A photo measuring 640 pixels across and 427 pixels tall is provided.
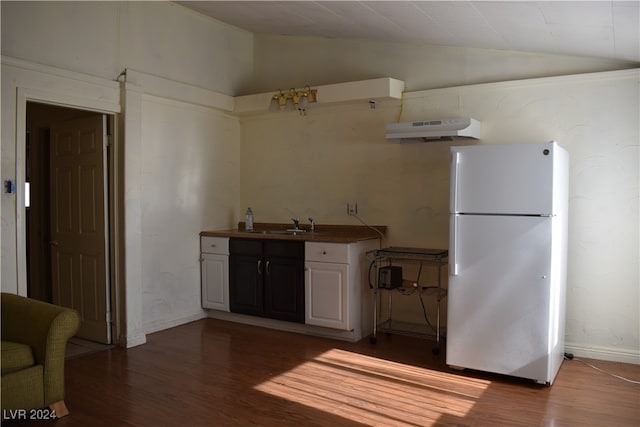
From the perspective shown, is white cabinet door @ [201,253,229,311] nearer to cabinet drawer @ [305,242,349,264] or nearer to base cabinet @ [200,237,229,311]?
base cabinet @ [200,237,229,311]

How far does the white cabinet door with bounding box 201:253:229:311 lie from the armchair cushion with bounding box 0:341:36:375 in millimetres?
2311

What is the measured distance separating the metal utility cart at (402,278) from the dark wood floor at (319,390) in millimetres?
209

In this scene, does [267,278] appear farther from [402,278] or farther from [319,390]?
[319,390]

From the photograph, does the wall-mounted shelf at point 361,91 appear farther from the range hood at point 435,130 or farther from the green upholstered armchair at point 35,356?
→ the green upholstered armchair at point 35,356

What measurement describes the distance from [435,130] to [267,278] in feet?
6.62

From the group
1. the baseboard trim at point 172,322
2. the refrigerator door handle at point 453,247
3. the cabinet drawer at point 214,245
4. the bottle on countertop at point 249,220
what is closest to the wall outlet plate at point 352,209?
the bottle on countertop at point 249,220

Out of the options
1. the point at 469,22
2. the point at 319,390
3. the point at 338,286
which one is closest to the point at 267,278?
the point at 338,286

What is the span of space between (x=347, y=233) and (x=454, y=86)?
1.64 m

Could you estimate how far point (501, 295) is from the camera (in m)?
3.43

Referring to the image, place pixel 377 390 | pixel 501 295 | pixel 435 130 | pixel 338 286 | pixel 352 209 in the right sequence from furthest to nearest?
pixel 352 209, pixel 338 286, pixel 435 130, pixel 501 295, pixel 377 390

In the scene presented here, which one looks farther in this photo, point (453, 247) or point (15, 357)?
point (453, 247)

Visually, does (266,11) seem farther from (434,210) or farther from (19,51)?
(434,210)

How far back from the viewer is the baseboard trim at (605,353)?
377cm

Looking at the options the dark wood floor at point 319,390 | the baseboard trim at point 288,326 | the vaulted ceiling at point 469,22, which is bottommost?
the dark wood floor at point 319,390
